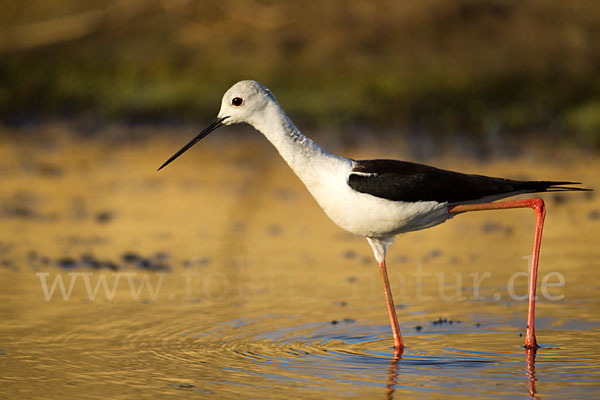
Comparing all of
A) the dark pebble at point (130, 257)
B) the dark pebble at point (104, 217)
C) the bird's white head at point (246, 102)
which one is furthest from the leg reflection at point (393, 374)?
the dark pebble at point (104, 217)

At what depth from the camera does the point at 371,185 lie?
604 centimetres

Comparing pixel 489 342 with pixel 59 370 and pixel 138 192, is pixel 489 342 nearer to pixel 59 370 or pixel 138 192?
pixel 59 370

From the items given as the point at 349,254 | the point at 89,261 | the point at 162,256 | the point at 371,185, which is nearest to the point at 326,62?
the point at 349,254

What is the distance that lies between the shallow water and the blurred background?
4177 mm

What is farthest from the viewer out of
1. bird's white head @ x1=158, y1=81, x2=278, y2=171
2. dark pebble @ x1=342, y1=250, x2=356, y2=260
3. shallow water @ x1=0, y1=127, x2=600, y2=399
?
dark pebble @ x1=342, y1=250, x2=356, y2=260

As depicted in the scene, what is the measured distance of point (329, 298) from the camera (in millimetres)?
7578

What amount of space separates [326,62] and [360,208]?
1307 cm

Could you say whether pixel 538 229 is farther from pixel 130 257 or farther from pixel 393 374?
pixel 130 257

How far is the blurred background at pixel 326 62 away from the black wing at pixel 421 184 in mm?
9005

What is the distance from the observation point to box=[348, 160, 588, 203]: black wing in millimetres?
6055

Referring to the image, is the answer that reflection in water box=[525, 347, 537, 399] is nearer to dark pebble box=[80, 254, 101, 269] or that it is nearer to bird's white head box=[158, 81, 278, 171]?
bird's white head box=[158, 81, 278, 171]

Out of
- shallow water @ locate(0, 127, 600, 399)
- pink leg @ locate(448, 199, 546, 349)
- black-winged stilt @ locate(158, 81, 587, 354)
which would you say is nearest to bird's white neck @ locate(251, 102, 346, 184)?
black-winged stilt @ locate(158, 81, 587, 354)

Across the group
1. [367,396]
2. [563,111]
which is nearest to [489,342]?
[367,396]

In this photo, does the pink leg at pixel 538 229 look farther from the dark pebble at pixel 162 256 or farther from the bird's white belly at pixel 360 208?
the dark pebble at pixel 162 256
